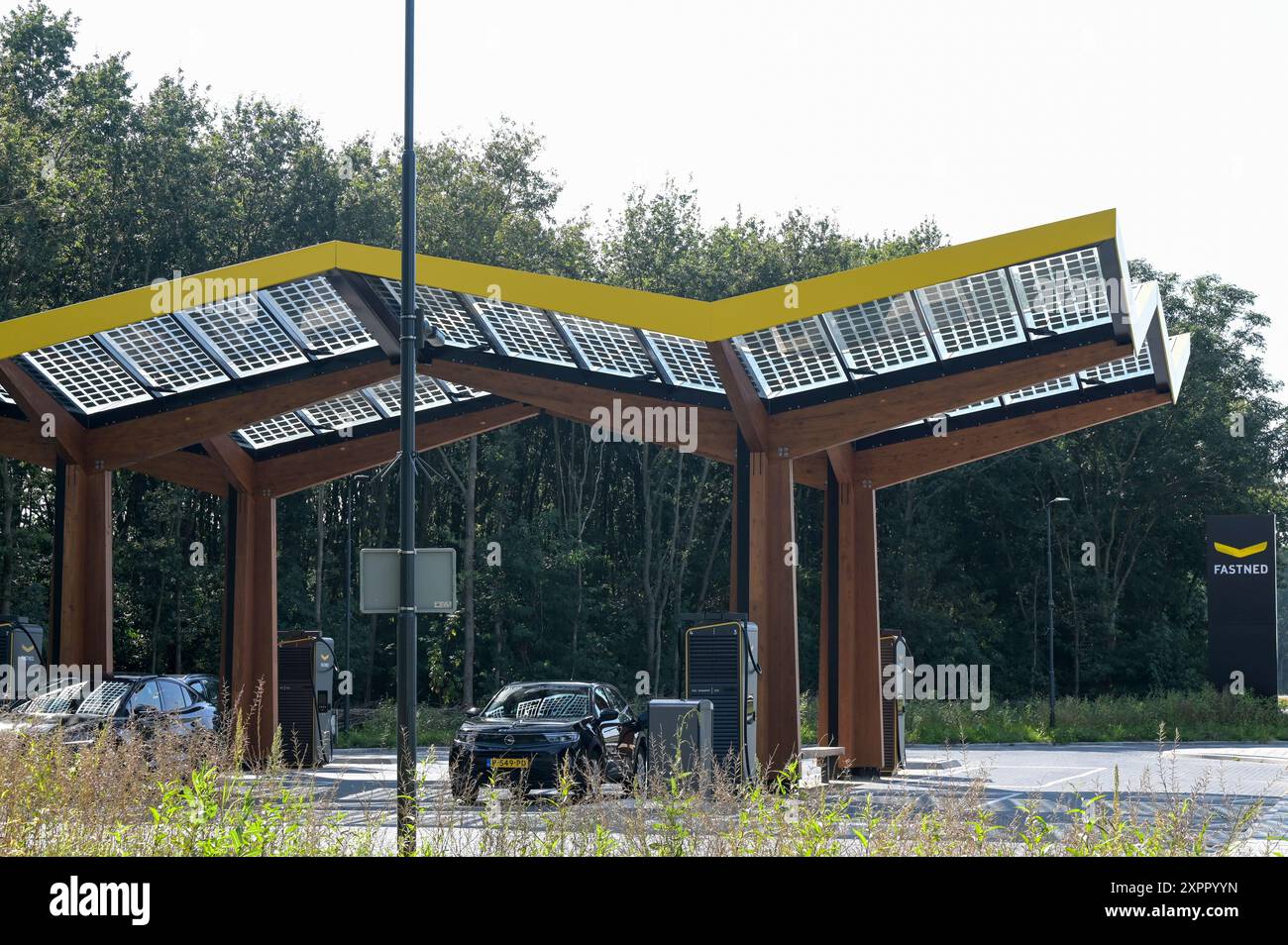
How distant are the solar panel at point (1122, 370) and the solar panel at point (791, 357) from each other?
4.46 meters

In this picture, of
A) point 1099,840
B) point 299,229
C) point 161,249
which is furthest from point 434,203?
point 1099,840

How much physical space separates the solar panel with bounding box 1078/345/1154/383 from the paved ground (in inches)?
238

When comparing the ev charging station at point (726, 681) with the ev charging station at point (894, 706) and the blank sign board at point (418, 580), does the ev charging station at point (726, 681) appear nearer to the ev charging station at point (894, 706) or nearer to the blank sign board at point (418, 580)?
the ev charging station at point (894, 706)

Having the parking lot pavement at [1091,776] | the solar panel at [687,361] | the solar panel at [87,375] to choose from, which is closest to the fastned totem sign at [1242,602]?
the parking lot pavement at [1091,776]

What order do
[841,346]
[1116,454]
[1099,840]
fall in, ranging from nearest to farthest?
[1099,840]
[841,346]
[1116,454]

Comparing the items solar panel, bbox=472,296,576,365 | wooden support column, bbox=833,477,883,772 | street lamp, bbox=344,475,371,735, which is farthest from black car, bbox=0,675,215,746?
street lamp, bbox=344,475,371,735

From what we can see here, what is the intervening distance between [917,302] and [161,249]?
3327 centimetres

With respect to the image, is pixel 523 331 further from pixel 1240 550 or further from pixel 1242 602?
pixel 1242 602

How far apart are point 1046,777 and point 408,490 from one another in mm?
14968

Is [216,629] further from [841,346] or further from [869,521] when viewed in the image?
[841,346]

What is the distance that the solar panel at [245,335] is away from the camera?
66.9 feet

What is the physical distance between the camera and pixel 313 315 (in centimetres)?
2114

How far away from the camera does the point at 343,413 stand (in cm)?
2572
